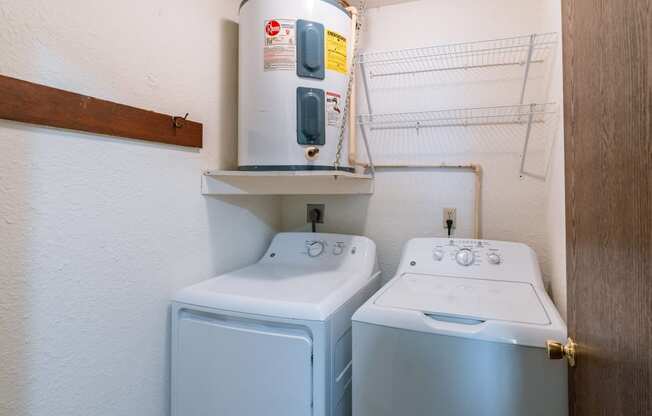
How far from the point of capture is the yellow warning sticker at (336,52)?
1485 millimetres

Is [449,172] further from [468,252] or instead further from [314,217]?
[314,217]

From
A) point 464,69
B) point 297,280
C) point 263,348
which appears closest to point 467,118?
point 464,69

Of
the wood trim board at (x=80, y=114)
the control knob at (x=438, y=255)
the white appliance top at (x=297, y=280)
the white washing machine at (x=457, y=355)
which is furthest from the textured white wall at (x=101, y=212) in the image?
the control knob at (x=438, y=255)

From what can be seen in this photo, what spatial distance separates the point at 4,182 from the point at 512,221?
1955 millimetres

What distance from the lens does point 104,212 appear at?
1118 millimetres

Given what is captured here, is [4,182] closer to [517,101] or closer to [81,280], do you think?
[81,280]

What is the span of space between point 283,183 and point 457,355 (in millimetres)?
1094

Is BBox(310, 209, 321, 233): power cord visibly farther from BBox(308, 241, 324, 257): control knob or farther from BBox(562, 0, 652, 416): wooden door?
BBox(562, 0, 652, 416): wooden door

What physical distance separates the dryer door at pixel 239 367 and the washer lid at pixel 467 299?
13.5 inches

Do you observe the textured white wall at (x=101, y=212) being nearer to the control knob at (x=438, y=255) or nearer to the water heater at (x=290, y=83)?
the water heater at (x=290, y=83)

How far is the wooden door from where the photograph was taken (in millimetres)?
444

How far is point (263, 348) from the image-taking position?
1.19m

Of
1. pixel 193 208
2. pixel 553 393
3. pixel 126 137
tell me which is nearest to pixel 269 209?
pixel 193 208

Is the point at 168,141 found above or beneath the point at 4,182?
above
